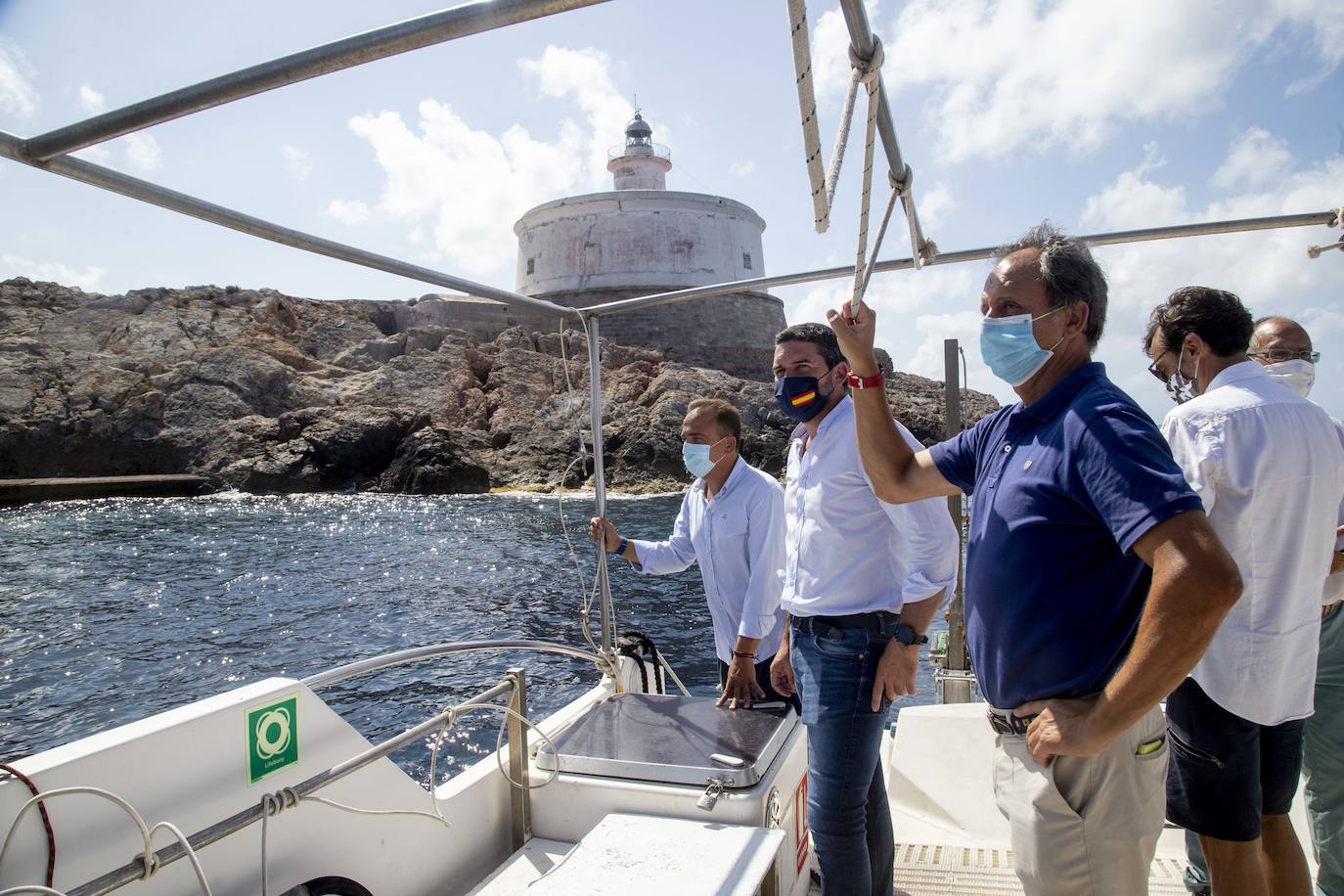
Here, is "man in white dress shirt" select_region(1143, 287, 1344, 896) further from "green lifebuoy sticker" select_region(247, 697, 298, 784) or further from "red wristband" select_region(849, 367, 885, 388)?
"green lifebuoy sticker" select_region(247, 697, 298, 784)

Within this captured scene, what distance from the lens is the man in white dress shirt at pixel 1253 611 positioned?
181 centimetres

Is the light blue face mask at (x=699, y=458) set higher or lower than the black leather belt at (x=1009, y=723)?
higher

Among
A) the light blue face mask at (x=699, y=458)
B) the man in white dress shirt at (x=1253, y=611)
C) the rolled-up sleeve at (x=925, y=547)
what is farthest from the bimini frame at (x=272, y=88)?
the light blue face mask at (x=699, y=458)

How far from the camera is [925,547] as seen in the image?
2203mm

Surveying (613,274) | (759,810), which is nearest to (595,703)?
(759,810)

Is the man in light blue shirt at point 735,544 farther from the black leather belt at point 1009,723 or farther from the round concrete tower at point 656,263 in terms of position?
the round concrete tower at point 656,263

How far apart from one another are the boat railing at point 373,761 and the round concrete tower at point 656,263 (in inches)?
1405

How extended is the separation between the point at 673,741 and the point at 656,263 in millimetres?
36723

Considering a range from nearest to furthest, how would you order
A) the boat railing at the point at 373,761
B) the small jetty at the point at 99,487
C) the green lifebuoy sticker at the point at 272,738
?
the boat railing at the point at 373,761 → the green lifebuoy sticker at the point at 272,738 → the small jetty at the point at 99,487

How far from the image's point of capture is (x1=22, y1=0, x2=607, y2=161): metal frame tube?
122cm

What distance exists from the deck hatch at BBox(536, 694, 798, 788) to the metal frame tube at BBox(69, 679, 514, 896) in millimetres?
385

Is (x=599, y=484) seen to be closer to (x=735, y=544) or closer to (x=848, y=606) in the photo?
(x=735, y=544)

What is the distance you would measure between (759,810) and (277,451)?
32433 millimetres

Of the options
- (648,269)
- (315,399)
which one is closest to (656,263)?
(648,269)
